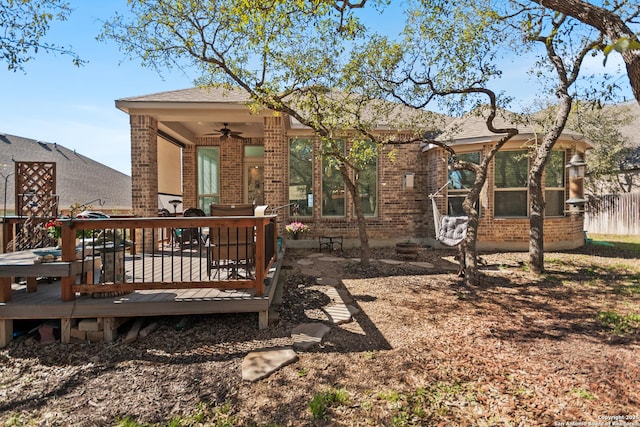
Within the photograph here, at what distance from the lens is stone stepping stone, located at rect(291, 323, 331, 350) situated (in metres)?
3.12

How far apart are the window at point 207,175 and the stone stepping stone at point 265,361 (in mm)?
8141

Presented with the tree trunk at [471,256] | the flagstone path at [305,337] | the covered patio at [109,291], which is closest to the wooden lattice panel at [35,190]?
the covered patio at [109,291]

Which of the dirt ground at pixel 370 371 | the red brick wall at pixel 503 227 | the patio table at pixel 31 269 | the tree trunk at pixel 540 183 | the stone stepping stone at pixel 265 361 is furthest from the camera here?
the red brick wall at pixel 503 227

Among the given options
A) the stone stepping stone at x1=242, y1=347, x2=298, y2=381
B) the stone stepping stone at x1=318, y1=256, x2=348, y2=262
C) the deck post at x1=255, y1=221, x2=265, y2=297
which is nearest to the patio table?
the deck post at x1=255, y1=221, x2=265, y2=297

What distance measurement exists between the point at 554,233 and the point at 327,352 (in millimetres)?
8209

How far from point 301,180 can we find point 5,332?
6574mm

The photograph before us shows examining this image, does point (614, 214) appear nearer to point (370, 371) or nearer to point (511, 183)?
point (511, 183)

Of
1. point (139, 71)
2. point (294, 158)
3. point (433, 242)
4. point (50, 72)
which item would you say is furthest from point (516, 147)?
point (50, 72)

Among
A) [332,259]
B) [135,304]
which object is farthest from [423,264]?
[135,304]

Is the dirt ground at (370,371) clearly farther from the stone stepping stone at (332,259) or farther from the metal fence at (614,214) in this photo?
the metal fence at (614,214)

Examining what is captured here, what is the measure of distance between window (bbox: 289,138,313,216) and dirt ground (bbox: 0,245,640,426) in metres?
4.55

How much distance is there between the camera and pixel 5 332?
334cm

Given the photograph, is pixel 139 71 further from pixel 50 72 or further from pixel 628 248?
pixel 628 248

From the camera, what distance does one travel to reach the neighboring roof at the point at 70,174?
14.7 m
